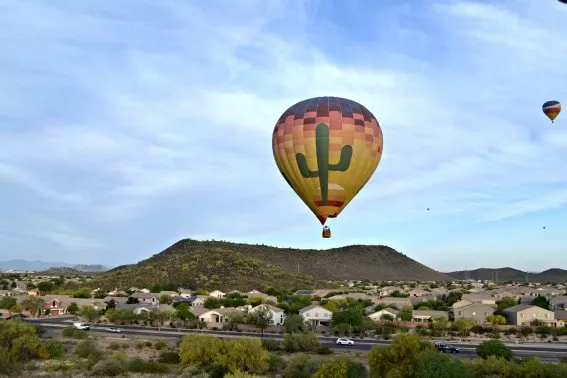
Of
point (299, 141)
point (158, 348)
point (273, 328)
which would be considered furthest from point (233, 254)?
point (299, 141)

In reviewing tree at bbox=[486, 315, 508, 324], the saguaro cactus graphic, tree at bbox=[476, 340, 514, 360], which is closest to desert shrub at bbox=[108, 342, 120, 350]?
the saguaro cactus graphic

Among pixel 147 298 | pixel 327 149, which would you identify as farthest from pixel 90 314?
pixel 327 149

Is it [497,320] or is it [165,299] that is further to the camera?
[165,299]

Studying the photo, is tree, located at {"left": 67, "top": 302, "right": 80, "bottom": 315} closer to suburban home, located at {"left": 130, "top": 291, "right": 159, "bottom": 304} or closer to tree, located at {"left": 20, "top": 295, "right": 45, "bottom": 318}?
tree, located at {"left": 20, "top": 295, "right": 45, "bottom": 318}

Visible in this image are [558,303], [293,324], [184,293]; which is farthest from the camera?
[184,293]

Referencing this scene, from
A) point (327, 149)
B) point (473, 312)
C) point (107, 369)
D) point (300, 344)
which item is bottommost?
point (107, 369)

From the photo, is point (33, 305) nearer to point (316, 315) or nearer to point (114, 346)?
point (316, 315)
